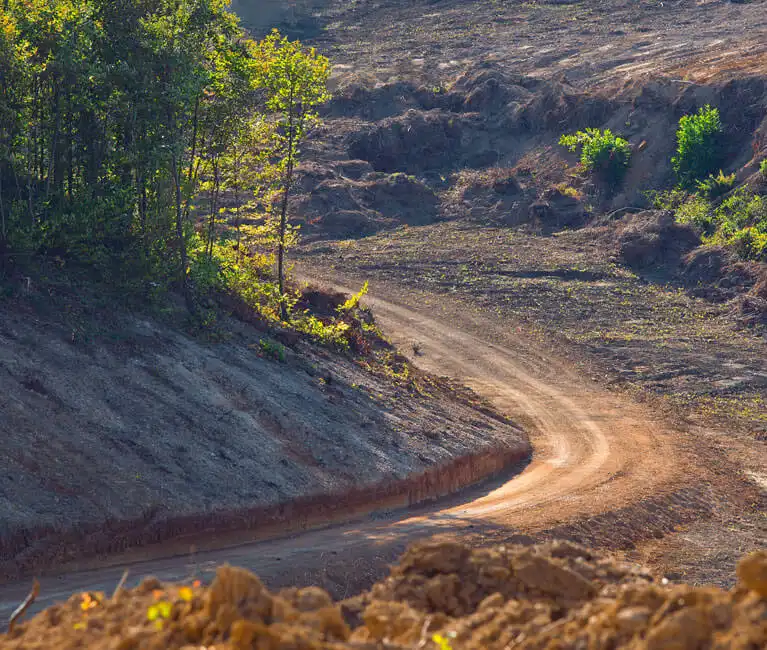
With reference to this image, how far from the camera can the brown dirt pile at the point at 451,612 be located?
24.9ft

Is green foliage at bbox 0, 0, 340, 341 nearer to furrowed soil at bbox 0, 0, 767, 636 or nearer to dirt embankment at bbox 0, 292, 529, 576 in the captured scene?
dirt embankment at bbox 0, 292, 529, 576

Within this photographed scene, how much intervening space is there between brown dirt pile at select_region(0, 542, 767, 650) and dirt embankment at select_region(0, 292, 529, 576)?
→ 7.47 m

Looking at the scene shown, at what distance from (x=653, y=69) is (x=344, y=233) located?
77.9 ft

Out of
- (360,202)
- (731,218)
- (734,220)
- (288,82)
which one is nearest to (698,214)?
(731,218)

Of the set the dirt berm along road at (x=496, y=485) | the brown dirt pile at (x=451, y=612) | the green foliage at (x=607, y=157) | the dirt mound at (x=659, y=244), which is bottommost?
the dirt berm along road at (x=496, y=485)

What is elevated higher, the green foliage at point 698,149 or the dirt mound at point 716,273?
the green foliage at point 698,149

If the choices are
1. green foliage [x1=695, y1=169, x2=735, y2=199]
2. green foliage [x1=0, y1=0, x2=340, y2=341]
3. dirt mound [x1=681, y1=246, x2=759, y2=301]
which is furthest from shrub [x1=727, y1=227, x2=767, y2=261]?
green foliage [x1=0, y1=0, x2=340, y2=341]

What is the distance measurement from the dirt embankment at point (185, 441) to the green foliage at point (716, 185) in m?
25.2

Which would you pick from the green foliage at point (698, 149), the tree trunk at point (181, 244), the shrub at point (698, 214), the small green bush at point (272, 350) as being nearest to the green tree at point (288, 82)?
the small green bush at point (272, 350)

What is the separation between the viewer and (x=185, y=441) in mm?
20172

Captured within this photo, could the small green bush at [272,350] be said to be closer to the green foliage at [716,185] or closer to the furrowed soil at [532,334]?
the furrowed soil at [532,334]

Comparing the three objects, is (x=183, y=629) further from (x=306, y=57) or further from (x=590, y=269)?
(x=590, y=269)

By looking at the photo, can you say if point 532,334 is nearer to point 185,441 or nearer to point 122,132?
point 122,132

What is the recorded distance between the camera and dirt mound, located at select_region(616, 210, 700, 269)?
43344 mm
